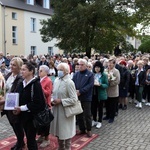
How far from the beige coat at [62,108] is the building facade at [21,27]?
2633cm

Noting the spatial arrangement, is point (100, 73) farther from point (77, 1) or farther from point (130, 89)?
point (77, 1)

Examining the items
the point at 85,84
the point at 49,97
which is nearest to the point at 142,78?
the point at 85,84

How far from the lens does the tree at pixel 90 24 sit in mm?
22156

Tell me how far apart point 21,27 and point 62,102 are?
1268 inches

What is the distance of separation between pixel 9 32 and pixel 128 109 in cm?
2714

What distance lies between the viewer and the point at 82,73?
6.53 meters

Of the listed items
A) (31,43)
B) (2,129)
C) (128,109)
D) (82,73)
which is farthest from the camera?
(31,43)

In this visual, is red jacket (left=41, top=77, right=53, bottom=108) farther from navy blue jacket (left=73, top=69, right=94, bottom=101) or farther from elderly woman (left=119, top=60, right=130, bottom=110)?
elderly woman (left=119, top=60, right=130, bottom=110)

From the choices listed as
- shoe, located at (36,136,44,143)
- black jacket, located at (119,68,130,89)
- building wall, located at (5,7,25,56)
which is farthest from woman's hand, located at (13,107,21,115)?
building wall, located at (5,7,25,56)

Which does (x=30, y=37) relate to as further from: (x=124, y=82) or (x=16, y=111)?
(x=16, y=111)

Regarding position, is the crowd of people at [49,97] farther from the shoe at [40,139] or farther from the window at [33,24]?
the window at [33,24]

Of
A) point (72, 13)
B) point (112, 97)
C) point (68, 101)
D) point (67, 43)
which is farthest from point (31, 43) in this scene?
point (68, 101)

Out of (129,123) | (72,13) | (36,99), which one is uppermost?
(72,13)

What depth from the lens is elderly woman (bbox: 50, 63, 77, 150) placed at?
17.1 ft
